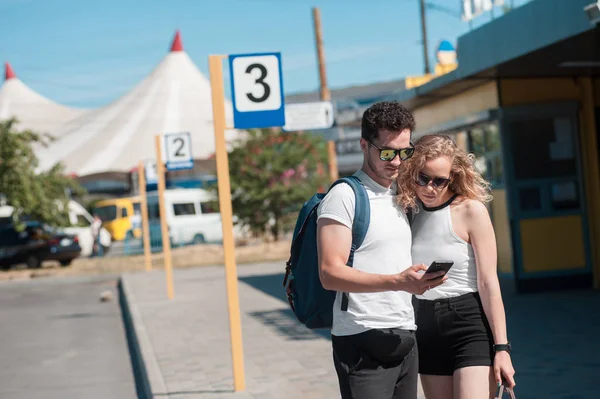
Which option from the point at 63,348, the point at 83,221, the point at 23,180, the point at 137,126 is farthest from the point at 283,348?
the point at 137,126

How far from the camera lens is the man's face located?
3902 mm

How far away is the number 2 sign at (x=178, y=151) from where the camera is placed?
15977 millimetres

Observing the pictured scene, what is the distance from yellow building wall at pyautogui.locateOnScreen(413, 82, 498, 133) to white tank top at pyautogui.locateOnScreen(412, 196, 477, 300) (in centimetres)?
1074

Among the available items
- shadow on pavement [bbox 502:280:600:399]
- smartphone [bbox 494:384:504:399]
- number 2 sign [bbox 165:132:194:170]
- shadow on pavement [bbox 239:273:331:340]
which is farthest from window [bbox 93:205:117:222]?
smartphone [bbox 494:384:504:399]

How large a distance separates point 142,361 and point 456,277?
691cm

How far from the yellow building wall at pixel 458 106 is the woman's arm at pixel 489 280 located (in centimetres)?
1076

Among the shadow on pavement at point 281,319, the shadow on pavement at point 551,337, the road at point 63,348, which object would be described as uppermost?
the shadow on pavement at point 551,337

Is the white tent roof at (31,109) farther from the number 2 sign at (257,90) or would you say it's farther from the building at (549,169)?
the number 2 sign at (257,90)

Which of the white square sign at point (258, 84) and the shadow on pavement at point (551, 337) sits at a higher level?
the white square sign at point (258, 84)

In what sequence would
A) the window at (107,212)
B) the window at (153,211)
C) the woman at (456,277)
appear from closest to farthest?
1. the woman at (456,277)
2. the window at (153,211)
3. the window at (107,212)

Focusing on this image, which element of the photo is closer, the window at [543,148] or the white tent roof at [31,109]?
the window at [543,148]

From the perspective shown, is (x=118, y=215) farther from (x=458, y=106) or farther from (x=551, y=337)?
(x=551, y=337)

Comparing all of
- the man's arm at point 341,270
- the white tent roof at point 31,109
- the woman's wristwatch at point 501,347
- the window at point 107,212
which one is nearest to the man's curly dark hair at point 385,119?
the man's arm at point 341,270

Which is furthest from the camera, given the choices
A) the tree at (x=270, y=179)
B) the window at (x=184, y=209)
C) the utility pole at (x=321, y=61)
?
the window at (x=184, y=209)
